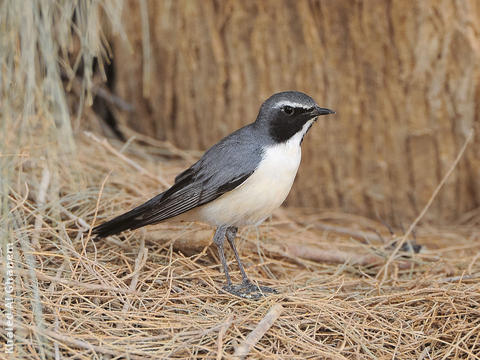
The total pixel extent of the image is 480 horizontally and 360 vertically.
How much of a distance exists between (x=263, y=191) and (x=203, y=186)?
0.42m

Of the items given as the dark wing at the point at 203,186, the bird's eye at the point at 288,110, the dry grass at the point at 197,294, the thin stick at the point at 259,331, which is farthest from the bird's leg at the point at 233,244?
the bird's eye at the point at 288,110

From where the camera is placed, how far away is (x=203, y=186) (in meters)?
3.92


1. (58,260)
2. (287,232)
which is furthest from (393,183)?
(58,260)

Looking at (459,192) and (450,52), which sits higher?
(450,52)

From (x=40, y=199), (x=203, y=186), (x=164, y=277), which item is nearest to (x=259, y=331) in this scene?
(x=164, y=277)

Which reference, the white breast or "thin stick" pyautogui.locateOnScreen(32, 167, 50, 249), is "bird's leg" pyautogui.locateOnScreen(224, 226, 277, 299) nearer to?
the white breast

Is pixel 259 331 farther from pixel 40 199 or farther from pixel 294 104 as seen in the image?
pixel 40 199

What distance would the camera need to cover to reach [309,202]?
228 inches

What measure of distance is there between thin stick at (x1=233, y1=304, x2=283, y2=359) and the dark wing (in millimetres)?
867

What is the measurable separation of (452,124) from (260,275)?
2.21 meters

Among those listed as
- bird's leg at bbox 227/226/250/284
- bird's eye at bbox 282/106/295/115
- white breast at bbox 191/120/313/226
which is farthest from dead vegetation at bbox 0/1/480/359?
bird's eye at bbox 282/106/295/115

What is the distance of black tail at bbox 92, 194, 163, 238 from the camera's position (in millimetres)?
3836

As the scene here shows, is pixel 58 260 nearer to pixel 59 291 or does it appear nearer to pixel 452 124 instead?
pixel 59 291

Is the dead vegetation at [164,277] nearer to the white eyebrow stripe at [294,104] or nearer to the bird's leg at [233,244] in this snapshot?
the bird's leg at [233,244]
